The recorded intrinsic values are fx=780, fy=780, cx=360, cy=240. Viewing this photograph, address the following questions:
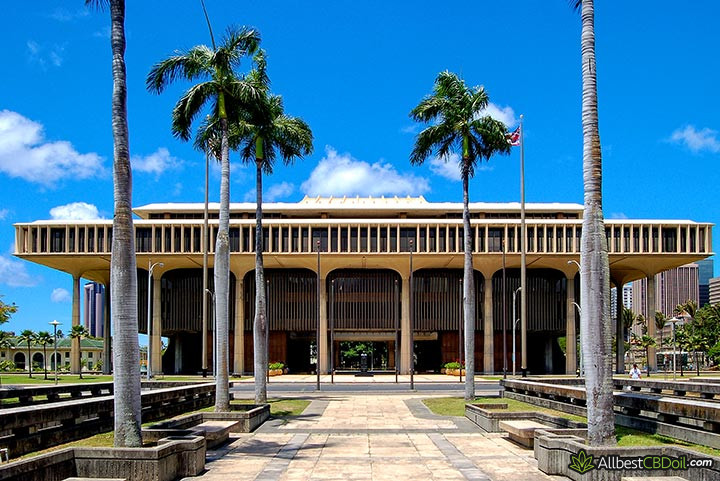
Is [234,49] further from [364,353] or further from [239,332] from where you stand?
[364,353]

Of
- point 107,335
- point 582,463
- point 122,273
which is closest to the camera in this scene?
point 582,463

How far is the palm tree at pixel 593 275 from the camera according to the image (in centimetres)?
1452

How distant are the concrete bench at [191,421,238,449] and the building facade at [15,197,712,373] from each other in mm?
47434

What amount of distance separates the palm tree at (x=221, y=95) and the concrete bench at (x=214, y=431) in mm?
3548

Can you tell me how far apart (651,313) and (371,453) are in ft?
206

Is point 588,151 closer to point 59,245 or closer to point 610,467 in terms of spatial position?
point 610,467

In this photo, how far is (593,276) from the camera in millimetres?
15023

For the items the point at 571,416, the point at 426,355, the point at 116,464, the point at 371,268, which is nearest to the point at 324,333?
the point at 371,268

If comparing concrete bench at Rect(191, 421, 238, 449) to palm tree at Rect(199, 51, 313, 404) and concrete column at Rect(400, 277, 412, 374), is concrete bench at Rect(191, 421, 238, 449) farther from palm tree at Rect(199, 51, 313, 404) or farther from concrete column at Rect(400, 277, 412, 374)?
concrete column at Rect(400, 277, 412, 374)

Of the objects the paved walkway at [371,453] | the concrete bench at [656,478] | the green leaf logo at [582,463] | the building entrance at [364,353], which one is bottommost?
the building entrance at [364,353]

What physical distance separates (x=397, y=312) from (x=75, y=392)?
1906 inches

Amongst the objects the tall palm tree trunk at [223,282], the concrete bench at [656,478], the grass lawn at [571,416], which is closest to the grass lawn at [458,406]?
the grass lawn at [571,416]

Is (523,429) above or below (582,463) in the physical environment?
below

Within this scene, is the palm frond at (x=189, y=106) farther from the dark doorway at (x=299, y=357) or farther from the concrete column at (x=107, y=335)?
the dark doorway at (x=299, y=357)
